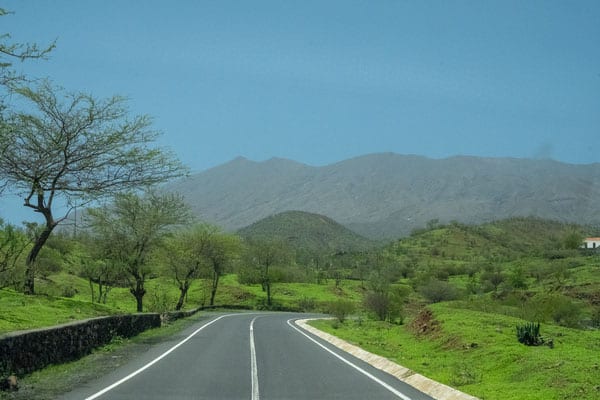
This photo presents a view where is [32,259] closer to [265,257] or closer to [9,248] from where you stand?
[9,248]

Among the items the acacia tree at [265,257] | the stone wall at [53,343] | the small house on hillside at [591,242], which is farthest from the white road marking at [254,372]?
the small house on hillside at [591,242]

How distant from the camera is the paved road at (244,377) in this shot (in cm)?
1277

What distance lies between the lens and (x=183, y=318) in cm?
4694

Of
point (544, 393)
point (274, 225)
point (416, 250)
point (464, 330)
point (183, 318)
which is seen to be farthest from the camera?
point (274, 225)

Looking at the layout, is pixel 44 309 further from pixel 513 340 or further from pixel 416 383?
pixel 513 340

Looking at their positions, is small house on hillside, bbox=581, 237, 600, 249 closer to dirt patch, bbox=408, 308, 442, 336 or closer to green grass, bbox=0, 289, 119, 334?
dirt patch, bbox=408, 308, 442, 336

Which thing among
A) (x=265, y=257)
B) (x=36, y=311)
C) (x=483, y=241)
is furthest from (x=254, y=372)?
(x=483, y=241)

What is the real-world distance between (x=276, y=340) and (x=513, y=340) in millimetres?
10920

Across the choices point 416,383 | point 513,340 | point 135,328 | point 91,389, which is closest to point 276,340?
point 135,328

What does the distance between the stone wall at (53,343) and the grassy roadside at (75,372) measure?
0.23 metres

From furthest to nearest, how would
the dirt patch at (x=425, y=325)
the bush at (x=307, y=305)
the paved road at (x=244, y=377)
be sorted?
the bush at (x=307, y=305), the dirt patch at (x=425, y=325), the paved road at (x=244, y=377)

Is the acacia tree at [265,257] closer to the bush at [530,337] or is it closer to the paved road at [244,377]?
the paved road at [244,377]

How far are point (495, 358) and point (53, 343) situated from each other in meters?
11.5

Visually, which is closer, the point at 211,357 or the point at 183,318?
the point at 211,357
